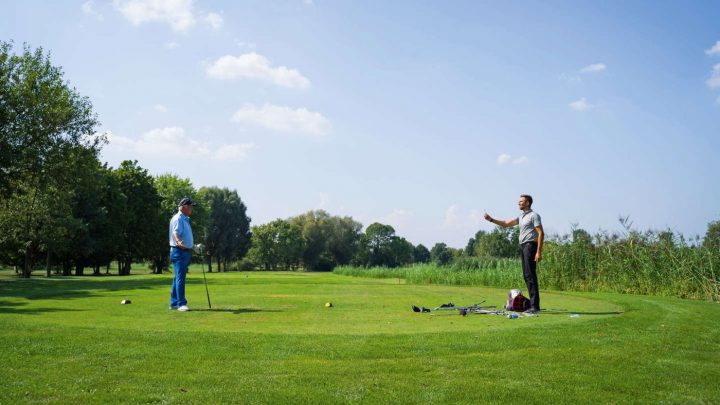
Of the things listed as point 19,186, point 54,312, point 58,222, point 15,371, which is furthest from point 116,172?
point 15,371

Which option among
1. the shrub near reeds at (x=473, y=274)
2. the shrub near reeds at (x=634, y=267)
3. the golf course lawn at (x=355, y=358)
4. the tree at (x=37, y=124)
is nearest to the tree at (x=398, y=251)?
the shrub near reeds at (x=473, y=274)

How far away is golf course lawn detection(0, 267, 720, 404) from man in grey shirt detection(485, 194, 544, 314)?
1.28 metres

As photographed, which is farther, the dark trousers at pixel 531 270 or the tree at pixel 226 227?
the tree at pixel 226 227

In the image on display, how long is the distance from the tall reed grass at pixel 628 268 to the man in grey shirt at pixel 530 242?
9.30 metres

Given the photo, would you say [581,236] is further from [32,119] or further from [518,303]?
[32,119]

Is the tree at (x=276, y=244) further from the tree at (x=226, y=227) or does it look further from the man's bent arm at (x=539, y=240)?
the man's bent arm at (x=539, y=240)

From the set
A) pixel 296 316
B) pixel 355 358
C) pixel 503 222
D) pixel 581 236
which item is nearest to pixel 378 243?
pixel 581 236

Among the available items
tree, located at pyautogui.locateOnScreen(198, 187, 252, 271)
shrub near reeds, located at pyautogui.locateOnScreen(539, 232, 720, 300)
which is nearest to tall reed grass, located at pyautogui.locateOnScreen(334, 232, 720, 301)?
shrub near reeds, located at pyautogui.locateOnScreen(539, 232, 720, 300)

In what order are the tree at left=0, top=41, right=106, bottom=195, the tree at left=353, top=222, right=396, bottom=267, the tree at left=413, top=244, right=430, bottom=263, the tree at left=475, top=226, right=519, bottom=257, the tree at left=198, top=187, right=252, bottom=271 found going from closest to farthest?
the tree at left=0, top=41, right=106, bottom=195
the tree at left=475, top=226, right=519, bottom=257
the tree at left=198, top=187, right=252, bottom=271
the tree at left=353, top=222, right=396, bottom=267
the tree at left=413, top=244, right=430, bottom=263

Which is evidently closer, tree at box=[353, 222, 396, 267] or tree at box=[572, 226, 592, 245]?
tree at box=[572, 226, 592, 245]

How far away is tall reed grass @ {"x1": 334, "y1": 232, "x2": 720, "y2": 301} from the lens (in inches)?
681

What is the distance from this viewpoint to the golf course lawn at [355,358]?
494cm

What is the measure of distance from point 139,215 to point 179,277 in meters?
57.5

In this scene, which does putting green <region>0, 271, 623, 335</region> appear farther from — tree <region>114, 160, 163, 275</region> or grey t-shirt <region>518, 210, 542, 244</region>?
tree <region>114, 160, 163, 275</region>
